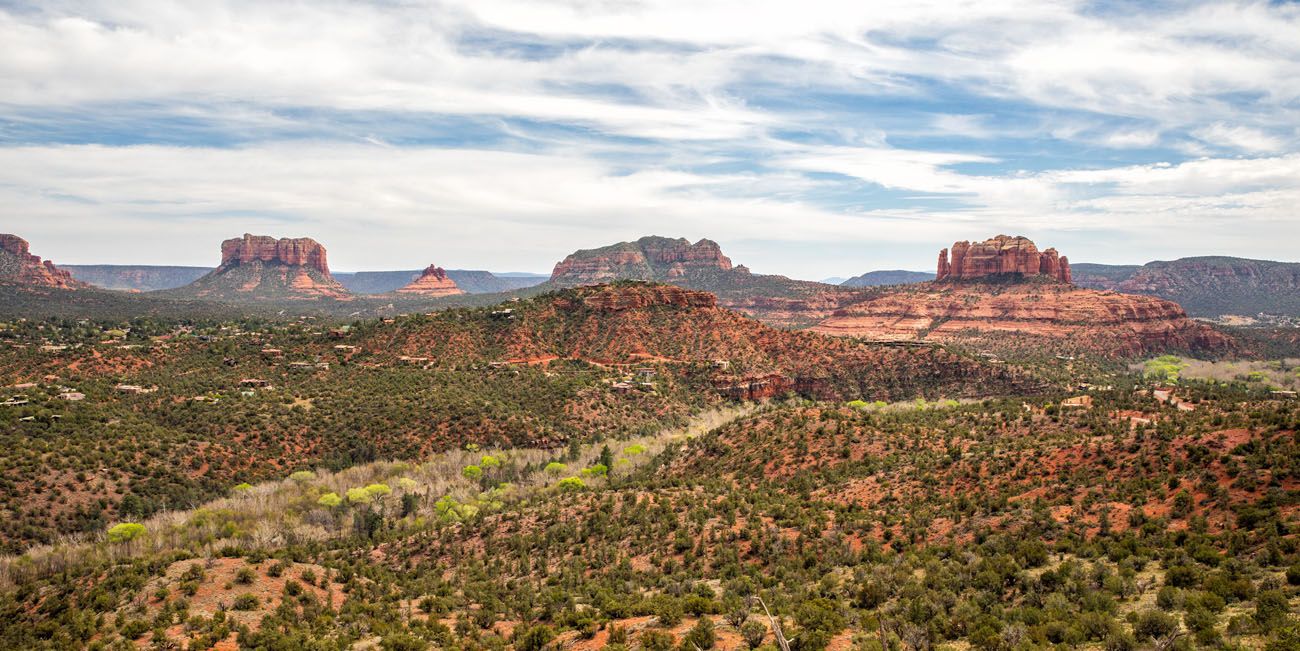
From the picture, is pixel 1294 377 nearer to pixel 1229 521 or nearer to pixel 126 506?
pixel 1229 521

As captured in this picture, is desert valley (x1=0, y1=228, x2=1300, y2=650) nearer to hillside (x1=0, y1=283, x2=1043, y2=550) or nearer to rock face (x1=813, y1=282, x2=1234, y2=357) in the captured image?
hillside (x1=0, y1=283, x2=1043, y2=550)

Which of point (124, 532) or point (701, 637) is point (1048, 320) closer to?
point (701, 637)

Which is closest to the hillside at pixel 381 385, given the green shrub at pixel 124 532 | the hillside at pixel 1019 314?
the green shrub at pixel 124 532

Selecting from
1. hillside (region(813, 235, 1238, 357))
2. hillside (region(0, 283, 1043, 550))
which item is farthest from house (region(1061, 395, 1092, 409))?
hillside (region(813, 235, 1238, 357))

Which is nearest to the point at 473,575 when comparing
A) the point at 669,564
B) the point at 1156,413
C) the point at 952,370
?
the point at 669,564

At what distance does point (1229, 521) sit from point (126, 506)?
209 ft

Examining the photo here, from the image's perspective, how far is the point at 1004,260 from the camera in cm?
17650

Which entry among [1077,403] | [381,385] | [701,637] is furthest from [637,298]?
[701,637]

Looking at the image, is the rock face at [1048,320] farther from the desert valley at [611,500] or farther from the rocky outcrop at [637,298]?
the rocky outcrop at [637,298]

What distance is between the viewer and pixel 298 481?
54.0 m

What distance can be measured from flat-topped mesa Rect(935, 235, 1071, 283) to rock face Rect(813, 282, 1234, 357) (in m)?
6.17

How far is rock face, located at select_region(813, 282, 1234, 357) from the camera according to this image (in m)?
138

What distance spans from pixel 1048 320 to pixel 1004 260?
115ft

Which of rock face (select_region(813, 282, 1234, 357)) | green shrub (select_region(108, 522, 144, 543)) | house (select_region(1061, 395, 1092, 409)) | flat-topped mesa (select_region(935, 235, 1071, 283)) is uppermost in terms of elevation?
flat-topped mesa (select_region(935, 235, 1071, 283))
